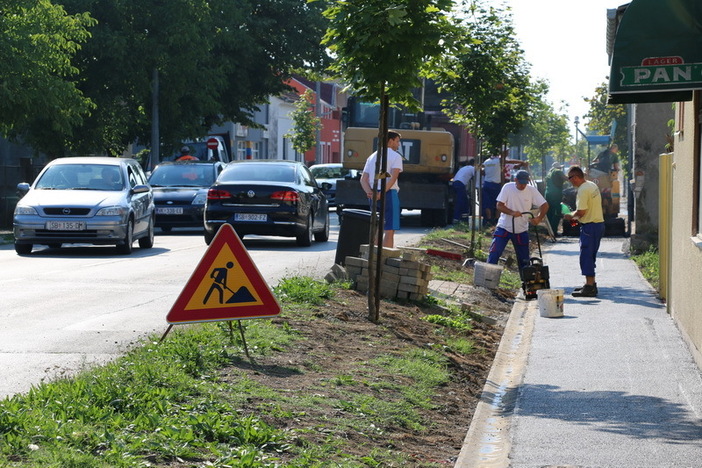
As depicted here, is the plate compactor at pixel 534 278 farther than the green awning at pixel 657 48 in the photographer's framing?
Yes

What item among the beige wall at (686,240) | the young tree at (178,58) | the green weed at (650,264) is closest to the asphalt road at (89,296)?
the beige wall at (686,240)

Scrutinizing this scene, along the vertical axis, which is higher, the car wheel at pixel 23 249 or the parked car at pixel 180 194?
the parked car at pixel 180 194

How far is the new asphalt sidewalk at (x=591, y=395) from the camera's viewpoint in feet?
22.6

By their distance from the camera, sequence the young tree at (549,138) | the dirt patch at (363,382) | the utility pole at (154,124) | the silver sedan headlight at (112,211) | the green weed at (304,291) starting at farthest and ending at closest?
the young tree at (549,138), the utility pole at (154,124), the silver sedan headlight at (112,211), the green weed at (304,291), the dirt patch at (363,382)

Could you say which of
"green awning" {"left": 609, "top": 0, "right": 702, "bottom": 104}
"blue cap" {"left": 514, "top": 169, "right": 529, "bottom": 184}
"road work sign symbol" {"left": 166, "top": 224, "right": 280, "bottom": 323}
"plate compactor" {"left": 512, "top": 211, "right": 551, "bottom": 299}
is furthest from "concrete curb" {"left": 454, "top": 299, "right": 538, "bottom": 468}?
"blue cap" {"left": 514, "top": 169, "right": 529, "bottom": 184}

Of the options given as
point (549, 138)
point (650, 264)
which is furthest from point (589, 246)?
point (549, 138)

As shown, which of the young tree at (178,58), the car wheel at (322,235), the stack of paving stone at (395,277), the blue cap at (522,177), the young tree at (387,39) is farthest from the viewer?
the young tree at (178,58)

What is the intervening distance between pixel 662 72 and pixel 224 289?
367 centimetres

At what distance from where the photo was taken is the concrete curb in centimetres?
700

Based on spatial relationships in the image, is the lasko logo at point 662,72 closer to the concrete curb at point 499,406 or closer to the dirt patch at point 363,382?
the concrete curb at point 499,406

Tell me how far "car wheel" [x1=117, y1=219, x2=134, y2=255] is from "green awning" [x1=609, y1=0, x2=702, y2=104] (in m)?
12.5

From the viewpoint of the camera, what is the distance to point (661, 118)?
74.2ft

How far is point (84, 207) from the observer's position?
20.0 m

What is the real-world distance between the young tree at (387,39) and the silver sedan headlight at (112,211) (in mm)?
9585
